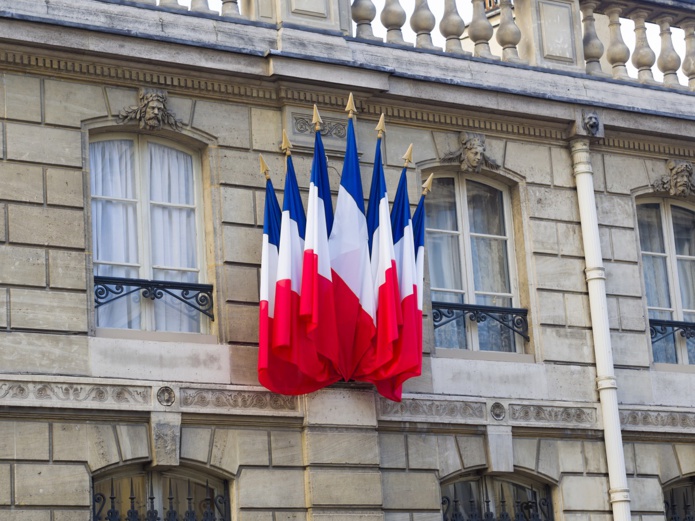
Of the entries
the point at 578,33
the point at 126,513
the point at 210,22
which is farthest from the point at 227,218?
the point at 578,33

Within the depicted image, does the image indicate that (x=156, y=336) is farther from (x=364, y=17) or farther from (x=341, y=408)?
(x=364, y=17)

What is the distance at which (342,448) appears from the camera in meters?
16.7

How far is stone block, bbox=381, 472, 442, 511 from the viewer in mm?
17016

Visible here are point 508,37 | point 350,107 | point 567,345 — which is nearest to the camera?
point 350,107

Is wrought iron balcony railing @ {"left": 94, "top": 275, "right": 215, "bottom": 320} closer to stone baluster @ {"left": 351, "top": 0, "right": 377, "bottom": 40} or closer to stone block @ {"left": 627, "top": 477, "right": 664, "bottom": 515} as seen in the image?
stone baluster @ {"left": 351, "top": 0, "right": 377, "bottom": 40}

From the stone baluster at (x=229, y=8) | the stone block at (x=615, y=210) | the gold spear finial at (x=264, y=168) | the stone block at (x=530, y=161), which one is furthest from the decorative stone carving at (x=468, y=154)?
A: the stone baluster at (x=229, y=8)

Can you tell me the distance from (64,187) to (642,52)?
24.9 ft

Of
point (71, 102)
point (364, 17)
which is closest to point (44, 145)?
point (71, 102)

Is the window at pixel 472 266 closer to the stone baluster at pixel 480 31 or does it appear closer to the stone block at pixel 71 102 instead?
the stone baluster at pixel 480 31

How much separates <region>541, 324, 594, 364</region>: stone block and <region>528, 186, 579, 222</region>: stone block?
1093 mm

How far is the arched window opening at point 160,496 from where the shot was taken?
51.9 feet

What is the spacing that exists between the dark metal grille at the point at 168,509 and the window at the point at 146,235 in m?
1.63

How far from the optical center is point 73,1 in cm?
1667

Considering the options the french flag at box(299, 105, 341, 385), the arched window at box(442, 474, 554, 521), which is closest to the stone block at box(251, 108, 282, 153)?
the french flag at box(299, 105, 341, 385)
